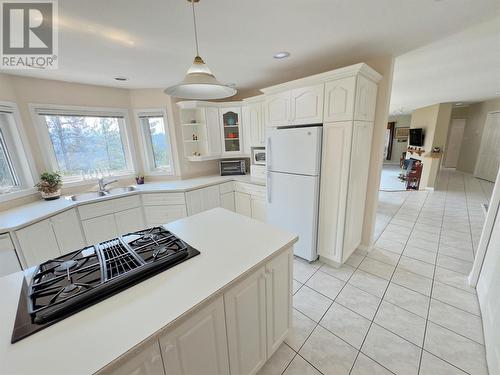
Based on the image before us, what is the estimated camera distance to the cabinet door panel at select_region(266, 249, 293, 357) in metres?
1.27

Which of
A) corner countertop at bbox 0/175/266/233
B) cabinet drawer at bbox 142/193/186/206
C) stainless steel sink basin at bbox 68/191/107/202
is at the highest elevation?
corner countertop at bbox 0/175/266/233

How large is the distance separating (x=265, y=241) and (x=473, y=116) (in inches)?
388

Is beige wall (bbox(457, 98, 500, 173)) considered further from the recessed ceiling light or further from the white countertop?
the white countertop

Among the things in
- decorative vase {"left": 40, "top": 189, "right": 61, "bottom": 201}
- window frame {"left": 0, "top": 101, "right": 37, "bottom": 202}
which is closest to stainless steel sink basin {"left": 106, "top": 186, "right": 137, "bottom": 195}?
decorative vase {"left": 40, "top": 189, "right": 61, "bottom": 201}

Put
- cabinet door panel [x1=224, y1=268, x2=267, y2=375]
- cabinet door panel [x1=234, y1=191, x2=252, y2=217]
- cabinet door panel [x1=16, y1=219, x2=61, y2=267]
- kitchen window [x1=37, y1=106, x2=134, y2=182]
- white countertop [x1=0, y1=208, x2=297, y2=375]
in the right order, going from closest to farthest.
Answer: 1. white countertop [x1=0, y1=208, x2=297, y2=375]
2. cabinet door panel [x1=224, y1=268, x2=267, y2=375]
3. cabinet door panel [x1=16, y1=219, x2=61, y2=267]
4. kitchen window [x1=37, y1=106, x2=134, y2=182]
5. cabinet door panel [x1=234, y1=191, x2=252, y2=217]

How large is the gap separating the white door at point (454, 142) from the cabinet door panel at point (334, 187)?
8885 millimetres

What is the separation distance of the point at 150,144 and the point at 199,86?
102 inches

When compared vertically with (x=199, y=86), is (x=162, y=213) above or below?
below

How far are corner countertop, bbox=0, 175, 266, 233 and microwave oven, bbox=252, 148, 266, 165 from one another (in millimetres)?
290

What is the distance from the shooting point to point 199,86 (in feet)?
4.55

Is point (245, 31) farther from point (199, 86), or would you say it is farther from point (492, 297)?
point (492, 297)

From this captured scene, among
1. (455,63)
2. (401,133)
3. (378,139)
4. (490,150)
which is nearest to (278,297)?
(378,139)

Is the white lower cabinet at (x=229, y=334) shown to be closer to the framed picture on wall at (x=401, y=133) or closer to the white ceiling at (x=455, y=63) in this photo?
the white ceiling at (x=455, y=63)

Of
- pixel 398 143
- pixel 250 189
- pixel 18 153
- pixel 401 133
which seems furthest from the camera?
pixel 398 143
